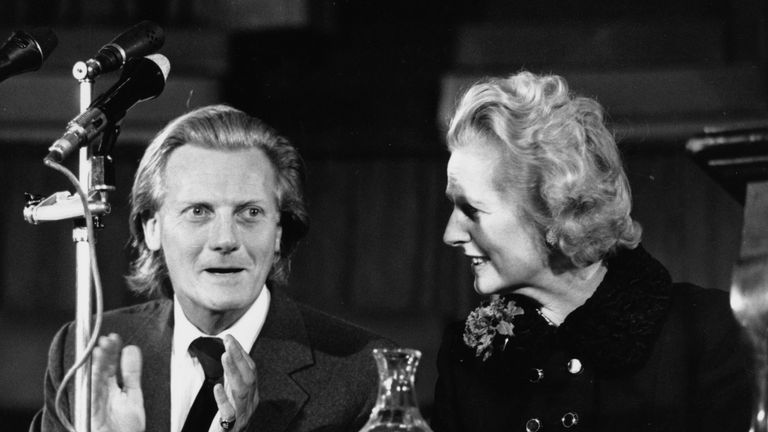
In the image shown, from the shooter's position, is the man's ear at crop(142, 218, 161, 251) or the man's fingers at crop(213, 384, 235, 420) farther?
the man's ear at crop(142, 218, 161, 251)

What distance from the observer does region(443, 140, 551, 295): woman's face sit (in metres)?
2.19

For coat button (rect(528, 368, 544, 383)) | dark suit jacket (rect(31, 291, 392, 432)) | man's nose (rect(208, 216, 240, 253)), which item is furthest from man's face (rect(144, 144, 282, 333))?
coat button (rect(528, 368, 544, 383))

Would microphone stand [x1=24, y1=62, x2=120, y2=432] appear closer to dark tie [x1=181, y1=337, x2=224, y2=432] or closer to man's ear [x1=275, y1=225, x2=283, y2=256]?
dark tie [x1=181, y1=337, x2=224, y2=432]

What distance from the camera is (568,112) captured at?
7.22 feet

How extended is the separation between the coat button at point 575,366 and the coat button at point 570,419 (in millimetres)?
84

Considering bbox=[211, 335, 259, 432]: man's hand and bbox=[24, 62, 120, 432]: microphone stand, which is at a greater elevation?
bbox=[24, 62, 120, 432]: microphone stand

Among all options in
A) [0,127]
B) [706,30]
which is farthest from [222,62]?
[706,30]

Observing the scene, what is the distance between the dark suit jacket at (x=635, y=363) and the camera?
2111mm

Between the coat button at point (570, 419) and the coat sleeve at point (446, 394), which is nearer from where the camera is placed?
the coat button at point (570, 419)

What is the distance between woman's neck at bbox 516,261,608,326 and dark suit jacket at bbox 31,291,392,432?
1.49ft

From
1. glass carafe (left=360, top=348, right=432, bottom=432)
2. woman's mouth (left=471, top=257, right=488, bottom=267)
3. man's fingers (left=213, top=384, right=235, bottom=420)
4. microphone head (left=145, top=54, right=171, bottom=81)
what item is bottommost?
man's fingers (left=213, top=384, right=235, bottom=420)

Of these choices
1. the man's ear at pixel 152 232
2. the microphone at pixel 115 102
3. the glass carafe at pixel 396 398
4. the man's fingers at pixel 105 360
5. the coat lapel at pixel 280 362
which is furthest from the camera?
the man's ear at pixel 152 232

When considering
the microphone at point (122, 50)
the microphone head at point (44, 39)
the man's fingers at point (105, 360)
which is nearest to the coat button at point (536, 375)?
the man's fingers at point (105, 360)

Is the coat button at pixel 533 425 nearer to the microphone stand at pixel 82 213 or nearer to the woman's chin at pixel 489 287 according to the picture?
the woman's chin at pixel 489 287
